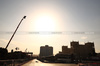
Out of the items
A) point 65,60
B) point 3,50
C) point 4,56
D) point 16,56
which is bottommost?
point 65,60

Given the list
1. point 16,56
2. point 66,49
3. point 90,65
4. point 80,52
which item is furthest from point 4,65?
point 66,49

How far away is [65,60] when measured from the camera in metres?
79.8

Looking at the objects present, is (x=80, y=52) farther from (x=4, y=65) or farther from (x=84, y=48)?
(x=4, y=65)

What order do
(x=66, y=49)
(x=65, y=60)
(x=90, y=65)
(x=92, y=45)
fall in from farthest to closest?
1. (x=66, y=49)
2. (x=92, y=45)
3. (x=65, y=60)
4. (x=90, y=65)

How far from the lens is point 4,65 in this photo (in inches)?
756

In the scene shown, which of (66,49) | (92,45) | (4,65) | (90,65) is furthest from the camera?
(66,49)

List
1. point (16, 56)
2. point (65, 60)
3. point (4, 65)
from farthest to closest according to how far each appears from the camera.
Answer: point (65, 60), point (16, 56), point (4, 65)

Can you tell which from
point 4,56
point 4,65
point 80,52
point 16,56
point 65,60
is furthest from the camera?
point 80,52

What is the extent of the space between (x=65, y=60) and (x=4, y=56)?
5879 cm

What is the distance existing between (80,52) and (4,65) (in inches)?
6336

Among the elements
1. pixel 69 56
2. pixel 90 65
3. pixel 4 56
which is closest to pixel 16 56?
pixel 4 56

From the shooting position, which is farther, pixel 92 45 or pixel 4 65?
pixel 92 45

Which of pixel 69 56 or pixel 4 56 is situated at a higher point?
pixel 4 56

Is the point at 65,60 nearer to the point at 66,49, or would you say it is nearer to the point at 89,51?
the point at 89,51
